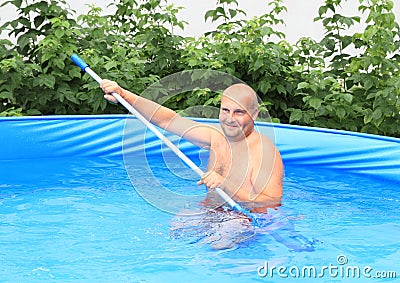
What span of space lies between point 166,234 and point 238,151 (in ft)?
1.47

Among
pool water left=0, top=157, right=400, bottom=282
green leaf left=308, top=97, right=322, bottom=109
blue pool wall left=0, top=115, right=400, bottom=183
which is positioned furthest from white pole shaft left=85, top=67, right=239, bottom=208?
green leaf left=308, top=97, right=322, bottom=109

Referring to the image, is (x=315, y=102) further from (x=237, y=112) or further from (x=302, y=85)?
(x=237, y=112)

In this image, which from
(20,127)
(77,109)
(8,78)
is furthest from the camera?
(77,109)

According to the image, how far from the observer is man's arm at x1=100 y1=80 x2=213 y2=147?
3.21 m

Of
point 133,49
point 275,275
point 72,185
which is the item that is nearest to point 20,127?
point 72,185

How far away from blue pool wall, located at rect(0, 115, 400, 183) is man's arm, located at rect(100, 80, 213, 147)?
71 cm

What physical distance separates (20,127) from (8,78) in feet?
2.60

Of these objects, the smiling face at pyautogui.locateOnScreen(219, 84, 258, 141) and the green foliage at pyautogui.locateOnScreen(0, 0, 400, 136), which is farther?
the green foliage at pyautogui.locateOnScreen(0, 0, 400, 136)

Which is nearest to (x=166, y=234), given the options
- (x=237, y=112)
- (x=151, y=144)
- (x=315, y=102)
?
(x=237, y=112)

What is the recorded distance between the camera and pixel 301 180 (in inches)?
163

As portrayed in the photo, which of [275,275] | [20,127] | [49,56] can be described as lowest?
[275,275]

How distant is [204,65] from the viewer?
539cm

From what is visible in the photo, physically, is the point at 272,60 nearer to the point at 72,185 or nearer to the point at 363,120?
the point at 363,120

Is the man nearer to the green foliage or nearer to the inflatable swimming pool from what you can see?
the inflatable swimming pool
